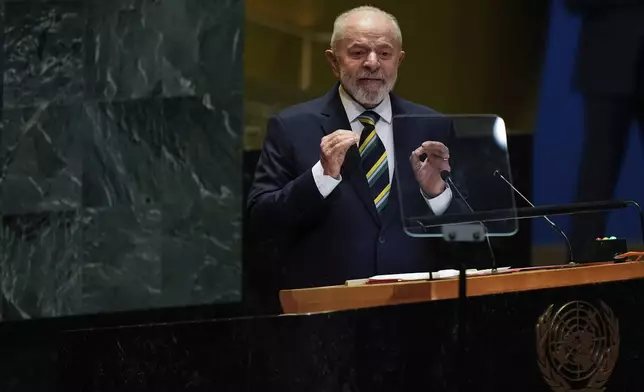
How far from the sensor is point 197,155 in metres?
4.82

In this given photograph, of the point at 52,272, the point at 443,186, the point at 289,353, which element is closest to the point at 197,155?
the point at 52,272

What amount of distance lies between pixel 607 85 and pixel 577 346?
276 cm

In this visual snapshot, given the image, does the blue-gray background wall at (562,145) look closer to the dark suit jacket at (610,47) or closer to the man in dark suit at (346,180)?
the dark suit jacket at (610,47)

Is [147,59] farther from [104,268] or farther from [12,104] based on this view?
[104,268]

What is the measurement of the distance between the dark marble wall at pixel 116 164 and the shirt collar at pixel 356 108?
1.54 meters

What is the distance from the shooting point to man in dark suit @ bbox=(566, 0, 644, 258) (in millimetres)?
4812

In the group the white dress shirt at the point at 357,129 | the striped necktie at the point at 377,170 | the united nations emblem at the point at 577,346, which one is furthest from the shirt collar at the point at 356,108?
the united nations emblem at the point at 577,346

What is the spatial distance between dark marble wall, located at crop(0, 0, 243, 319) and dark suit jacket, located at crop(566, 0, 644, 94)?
59.6 inches

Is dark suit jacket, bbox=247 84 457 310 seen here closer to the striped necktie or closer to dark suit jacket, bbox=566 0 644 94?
the striped necktie

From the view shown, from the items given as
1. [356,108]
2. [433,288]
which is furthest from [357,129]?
[433,288]

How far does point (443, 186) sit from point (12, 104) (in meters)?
2.77

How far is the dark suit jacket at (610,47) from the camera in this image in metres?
4.80

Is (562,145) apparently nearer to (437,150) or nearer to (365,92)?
(365,92)

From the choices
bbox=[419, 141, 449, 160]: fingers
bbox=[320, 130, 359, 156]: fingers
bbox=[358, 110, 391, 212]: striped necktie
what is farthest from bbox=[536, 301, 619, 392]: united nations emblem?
bbox=[358, 110, 391, 212]: striped necktie
